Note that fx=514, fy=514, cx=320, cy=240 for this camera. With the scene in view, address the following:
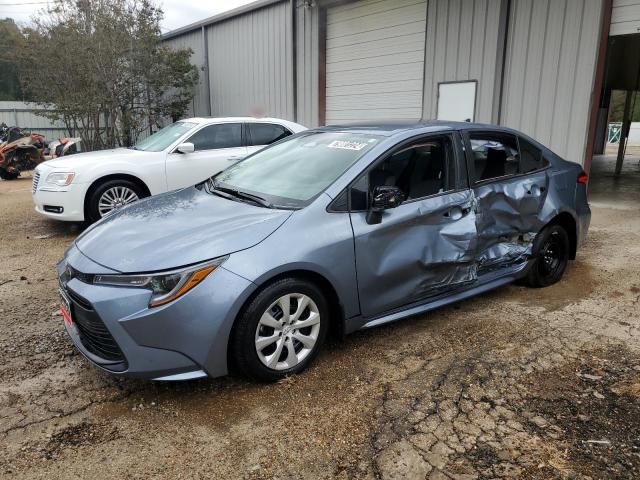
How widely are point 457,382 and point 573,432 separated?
2.27 feet

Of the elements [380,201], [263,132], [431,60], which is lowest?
[380,201]

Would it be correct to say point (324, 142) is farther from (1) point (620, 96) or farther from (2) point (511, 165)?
(1) point (620, 96)

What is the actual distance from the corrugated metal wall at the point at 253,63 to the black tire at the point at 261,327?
434 inches

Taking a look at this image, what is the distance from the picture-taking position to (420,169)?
12.3 ft

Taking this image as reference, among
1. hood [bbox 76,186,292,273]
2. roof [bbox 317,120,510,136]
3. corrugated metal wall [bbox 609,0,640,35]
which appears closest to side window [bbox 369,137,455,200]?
roof [bbox 317,120,510,136]

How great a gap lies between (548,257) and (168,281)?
3.57 meters

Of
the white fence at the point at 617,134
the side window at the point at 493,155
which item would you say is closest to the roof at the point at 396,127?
the side window at the point at 493,155

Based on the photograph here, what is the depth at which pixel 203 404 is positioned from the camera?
2941 millimetres

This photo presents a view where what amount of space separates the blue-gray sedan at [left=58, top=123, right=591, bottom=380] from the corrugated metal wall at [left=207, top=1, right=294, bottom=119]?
976 cm

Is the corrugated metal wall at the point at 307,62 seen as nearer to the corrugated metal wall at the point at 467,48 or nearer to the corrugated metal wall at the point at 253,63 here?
the corrugated metal wall at the point at 253,63

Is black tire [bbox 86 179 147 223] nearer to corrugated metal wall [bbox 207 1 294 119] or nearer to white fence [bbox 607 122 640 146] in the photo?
corrugated metal wall [bbox 207 1 294 119]

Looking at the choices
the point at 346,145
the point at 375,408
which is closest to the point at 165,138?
the point at 346,145

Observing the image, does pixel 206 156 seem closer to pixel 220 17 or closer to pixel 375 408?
pixel 375 408

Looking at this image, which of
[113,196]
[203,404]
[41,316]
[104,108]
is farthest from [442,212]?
[104,108]
